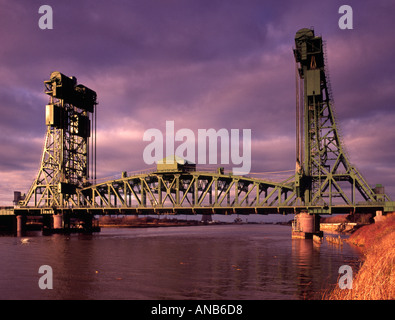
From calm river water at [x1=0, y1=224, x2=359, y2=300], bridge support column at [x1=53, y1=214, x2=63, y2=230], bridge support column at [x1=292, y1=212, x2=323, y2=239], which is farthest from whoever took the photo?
bridge support column at [x1=53, y1=214, x2=63, y2=230]

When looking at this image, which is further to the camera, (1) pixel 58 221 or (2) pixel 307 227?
(1) pixel 58 221

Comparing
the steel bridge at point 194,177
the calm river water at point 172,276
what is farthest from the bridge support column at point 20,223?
the calm river water at point 172,276

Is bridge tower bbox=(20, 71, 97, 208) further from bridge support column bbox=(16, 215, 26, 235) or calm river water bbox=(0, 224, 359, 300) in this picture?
calm river water bbox=(0, 224, 359, 300)

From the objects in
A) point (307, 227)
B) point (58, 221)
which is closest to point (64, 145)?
point (58, 221)

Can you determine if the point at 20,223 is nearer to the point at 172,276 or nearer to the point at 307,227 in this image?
the point at 307,227

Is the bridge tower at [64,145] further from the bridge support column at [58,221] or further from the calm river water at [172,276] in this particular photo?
the calm river water at [172,276]

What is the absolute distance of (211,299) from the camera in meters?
23.0

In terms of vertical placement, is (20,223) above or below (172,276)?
below

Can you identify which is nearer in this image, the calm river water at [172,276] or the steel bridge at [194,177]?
the calm river water at [172,276]

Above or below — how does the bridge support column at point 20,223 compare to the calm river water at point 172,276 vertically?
below

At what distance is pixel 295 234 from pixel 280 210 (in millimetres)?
5493

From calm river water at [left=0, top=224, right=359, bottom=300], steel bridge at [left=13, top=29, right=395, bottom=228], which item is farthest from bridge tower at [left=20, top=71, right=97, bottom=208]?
calm river water at [left=0, top=224, right=359, bottom=300]
